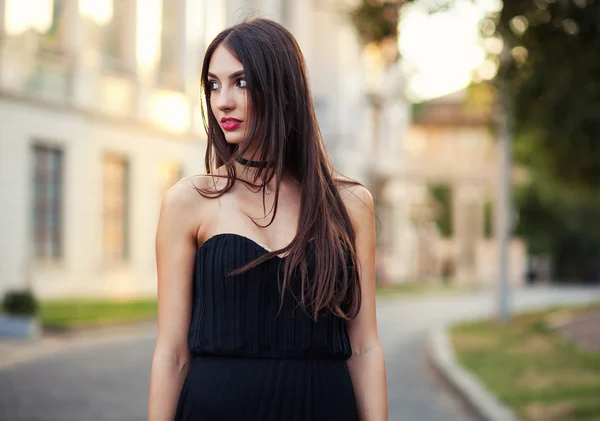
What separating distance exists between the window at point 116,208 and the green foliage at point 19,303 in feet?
30.6

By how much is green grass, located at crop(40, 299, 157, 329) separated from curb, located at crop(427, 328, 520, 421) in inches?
213

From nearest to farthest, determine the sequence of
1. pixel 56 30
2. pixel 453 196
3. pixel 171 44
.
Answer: pixel 56 30, pixel 171 44, pixel 453 196

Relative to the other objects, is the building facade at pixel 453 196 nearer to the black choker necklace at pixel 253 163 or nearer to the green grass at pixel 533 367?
the green grass at pixel 533 367

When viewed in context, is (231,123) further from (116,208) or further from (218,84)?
(116,208)

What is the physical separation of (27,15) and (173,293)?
19.6 metres

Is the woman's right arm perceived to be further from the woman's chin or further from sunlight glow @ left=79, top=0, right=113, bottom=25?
sunlight glow @ left=79, top=0, right=113, bottom=25

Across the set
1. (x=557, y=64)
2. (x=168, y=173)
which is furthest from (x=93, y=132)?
(x=557, y=64)

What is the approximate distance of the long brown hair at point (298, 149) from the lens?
2.70m

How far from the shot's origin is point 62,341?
1525cm

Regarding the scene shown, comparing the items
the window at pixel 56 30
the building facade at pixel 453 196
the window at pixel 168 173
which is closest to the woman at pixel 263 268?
the window at pixel 56 30

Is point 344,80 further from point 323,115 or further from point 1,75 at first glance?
point 1,75

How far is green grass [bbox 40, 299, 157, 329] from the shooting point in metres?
16.8

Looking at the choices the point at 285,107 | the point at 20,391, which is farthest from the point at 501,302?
the point at 285,107

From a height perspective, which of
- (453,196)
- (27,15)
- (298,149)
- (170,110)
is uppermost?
(27,15)
